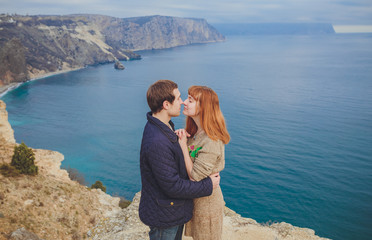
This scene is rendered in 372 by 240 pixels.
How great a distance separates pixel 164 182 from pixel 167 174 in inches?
4.4

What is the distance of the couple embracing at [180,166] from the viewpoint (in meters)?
3.52

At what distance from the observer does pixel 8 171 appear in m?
14.9

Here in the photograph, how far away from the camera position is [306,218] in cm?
2573

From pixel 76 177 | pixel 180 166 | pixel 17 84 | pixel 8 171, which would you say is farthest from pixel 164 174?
pixel 17 84

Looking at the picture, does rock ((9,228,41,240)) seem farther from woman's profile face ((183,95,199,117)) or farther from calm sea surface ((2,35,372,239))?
calm sea surface ((2,35,372,239))

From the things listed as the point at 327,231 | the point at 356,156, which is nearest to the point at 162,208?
the point at 327,231

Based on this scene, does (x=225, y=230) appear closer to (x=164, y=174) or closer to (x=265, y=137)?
(x=164, y=174)

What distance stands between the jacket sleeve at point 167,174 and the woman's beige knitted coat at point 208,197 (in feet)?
0.71

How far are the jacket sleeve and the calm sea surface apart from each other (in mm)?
24661

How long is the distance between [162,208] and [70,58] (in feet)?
484

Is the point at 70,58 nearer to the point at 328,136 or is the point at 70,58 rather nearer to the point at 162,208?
the point at 328,136

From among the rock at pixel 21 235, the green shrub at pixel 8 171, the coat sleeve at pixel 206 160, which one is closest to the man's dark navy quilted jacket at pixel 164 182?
the coat sleeve at pixel 206 160

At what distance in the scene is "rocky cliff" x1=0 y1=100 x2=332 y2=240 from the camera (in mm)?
10250

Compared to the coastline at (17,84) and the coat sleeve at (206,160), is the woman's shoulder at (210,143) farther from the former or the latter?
the coastline at (17,84)
